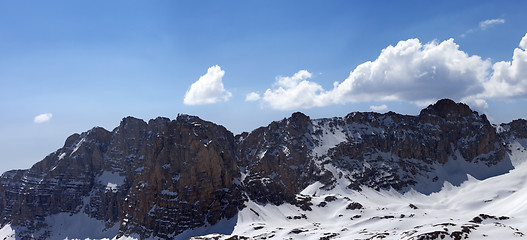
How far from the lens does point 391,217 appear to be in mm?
197250

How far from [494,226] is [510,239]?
11.9 m

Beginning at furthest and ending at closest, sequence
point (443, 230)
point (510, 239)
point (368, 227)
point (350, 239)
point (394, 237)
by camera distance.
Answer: point (368, 227) < point (350, 239) < point (394, 237) < point (443, 230) < point (510, 239)

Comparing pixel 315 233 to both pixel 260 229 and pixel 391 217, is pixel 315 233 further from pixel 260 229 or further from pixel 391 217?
pixel 391 217

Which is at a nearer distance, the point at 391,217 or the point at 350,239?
the point at 350,239

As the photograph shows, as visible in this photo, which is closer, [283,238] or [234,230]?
[283,238]

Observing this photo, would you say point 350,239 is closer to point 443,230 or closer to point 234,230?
point 443,230

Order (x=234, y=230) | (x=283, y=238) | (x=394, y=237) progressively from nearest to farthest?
(x=394, y=237), (x=283, y=238), (x=234, y=230)

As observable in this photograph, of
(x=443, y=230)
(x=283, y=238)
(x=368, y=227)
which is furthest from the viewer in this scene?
(x=368, y=227)

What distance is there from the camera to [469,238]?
112m

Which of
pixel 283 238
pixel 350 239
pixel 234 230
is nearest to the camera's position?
pixel 350 239

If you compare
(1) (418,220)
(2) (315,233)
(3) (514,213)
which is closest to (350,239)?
(2) (315,233)

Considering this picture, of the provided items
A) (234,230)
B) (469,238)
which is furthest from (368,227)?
(469,238)

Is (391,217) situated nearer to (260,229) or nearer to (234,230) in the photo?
(260,229)

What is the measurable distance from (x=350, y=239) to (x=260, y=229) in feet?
154
